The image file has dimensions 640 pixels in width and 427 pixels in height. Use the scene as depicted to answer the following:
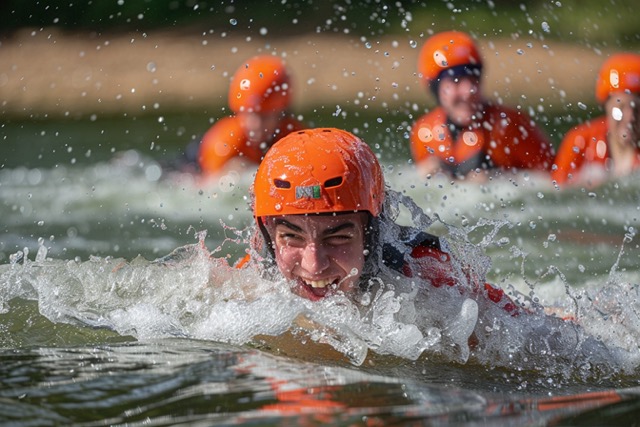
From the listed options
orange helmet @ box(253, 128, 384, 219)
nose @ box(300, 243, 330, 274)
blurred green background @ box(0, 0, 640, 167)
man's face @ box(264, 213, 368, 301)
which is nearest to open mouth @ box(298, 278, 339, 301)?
man's face @ box(264, 213, 368, 301)

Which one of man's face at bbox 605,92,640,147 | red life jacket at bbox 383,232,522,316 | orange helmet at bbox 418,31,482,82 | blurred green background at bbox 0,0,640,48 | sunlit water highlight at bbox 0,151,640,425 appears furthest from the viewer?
blurred green background at bbox 0,0,640,48

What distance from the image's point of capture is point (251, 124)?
10961 millimetres

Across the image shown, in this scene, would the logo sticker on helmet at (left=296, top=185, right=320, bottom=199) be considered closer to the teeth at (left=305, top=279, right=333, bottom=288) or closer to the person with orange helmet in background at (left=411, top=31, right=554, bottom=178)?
the teeth at (left=305, top=279, right=333, bottom=288)

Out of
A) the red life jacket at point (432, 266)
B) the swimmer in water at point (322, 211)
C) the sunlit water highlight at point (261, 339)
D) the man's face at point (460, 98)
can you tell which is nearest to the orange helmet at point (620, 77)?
the man's face at point (460, 98)

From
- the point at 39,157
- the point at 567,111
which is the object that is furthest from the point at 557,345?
the point at 567,111

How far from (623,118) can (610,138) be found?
27 centimetres

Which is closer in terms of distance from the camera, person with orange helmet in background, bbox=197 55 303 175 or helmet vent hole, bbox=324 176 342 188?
helmet vent hole, bbox=324 176 342 188

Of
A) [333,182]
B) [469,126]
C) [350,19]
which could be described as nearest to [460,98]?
[469,126]

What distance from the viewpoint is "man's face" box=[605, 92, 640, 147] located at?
10805 mm

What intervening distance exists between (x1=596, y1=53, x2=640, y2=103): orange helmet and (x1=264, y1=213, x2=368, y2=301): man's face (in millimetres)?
6527

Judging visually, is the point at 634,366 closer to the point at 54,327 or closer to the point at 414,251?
the point at 414,251

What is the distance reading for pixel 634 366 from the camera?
520cm

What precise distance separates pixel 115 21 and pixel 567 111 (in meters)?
9.62

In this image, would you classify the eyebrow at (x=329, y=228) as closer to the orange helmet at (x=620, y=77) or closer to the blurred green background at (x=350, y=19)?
the orange helmet at (x=620, y=77)
